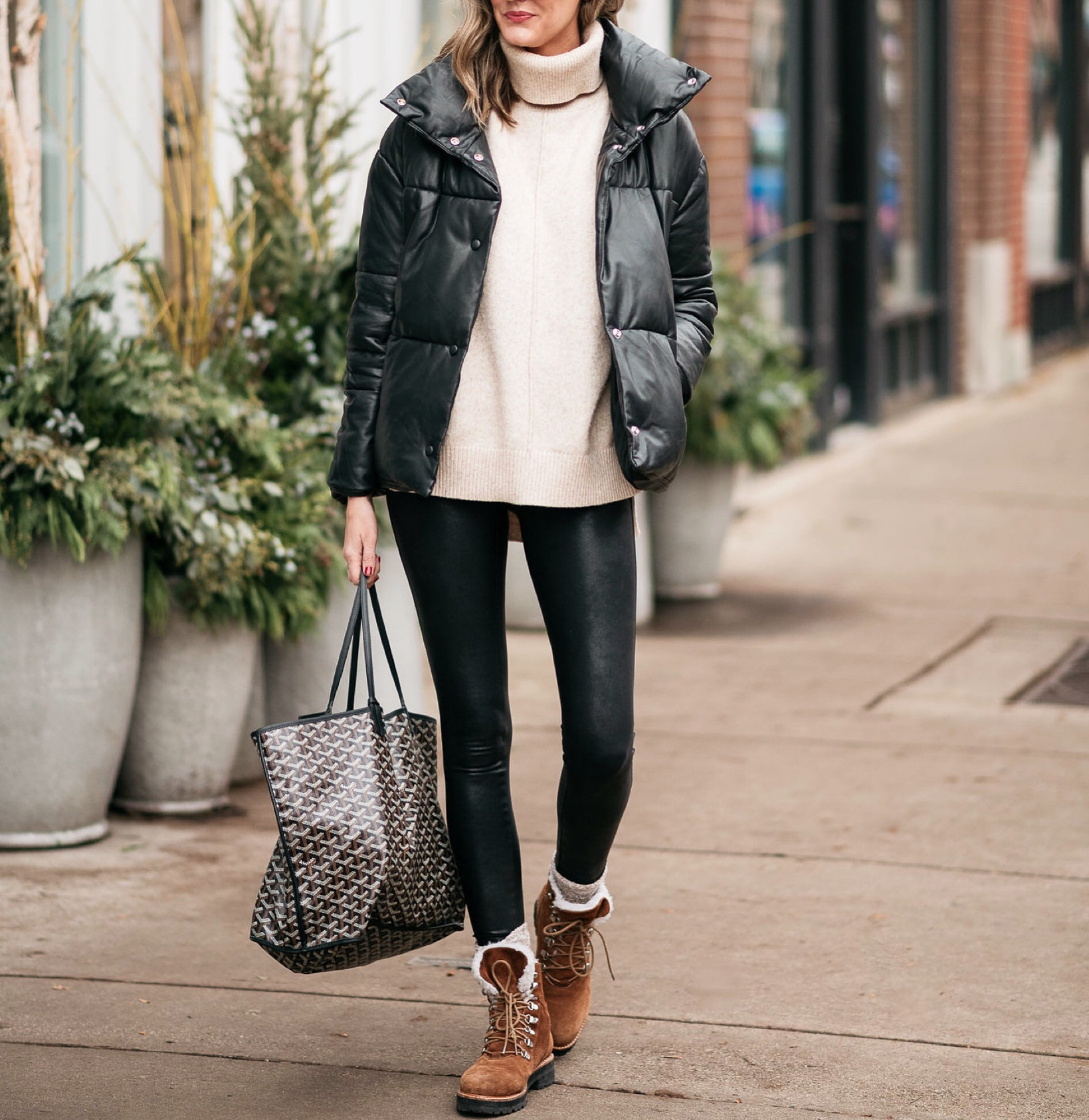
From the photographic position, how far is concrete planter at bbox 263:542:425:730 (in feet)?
17.9

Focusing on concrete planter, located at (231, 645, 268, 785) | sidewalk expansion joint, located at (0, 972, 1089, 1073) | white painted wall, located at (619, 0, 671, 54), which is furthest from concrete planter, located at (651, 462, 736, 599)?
sidewalk expansion joint, located at (0, 972, 1089, 1073)

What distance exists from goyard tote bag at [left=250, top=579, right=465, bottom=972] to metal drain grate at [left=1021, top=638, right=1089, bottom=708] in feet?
11.9

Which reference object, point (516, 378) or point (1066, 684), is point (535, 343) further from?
point (1066, 684)

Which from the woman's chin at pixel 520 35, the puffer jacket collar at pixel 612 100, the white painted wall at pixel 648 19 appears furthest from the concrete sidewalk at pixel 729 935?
the white painted wall at pixel 648 19

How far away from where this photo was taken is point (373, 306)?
336 cm

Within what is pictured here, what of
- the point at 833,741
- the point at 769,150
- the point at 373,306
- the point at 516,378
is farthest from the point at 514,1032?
the point at 769,150

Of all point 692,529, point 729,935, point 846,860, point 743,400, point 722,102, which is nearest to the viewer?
point 729,935

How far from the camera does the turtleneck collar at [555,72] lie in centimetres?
329

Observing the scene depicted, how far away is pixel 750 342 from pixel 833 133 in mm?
4823

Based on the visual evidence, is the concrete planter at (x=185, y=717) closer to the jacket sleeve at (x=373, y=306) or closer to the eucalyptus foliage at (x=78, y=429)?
the eucalyptus foliage at (x=78, y=429)

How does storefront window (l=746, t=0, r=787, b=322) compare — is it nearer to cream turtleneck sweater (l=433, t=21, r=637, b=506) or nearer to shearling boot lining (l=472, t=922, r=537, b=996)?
cream turtleneck sweater (l=433, t=21, r=637, b=506)

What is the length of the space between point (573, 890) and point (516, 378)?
947 mm

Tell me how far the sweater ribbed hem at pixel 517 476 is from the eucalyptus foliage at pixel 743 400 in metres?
4.38

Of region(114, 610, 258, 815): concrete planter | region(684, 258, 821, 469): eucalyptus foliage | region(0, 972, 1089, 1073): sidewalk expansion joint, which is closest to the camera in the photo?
region(0, 972, 1089, 1073): sidewalk expansion joint
